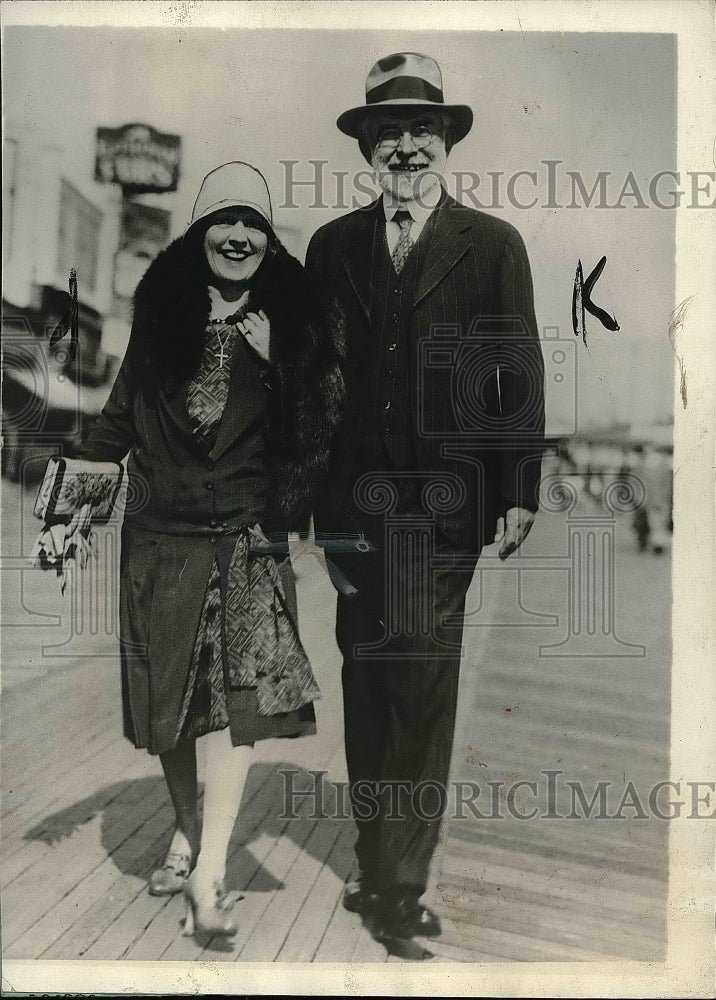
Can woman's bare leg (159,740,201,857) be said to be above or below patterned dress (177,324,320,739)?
below

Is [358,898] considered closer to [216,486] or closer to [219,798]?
[219,798]

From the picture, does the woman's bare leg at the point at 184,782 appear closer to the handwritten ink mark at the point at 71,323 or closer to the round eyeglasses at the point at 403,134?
the handwritten ink mark at the point at 71,323

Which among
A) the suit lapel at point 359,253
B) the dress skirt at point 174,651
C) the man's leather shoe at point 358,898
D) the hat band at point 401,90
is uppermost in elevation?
the hat band at point 401,90

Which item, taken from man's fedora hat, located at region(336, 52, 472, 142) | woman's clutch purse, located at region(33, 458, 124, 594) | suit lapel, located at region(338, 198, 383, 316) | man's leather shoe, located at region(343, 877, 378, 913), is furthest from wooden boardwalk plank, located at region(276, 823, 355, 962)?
man's fedora hat, located at region(336, 52, 472, 142)

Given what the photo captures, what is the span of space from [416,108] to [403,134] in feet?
0.29

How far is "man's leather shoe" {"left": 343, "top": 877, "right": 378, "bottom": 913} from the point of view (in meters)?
3.27

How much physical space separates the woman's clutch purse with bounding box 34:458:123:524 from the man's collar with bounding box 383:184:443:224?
3.81ft

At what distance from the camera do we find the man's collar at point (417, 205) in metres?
3.27

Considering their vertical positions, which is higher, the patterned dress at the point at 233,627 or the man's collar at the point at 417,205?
the man's collar at the point at 417,205

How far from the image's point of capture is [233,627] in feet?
10.7

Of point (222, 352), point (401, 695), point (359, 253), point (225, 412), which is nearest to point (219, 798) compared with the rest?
point (401, 695)

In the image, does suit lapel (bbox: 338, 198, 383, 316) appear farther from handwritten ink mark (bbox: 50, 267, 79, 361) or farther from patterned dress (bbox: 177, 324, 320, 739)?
handwritten ink mark (bbox: 50, 267, 79, 361)

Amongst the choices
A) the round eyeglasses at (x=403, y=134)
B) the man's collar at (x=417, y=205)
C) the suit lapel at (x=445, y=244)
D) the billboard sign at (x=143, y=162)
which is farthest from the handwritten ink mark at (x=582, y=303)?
the billboard sign at (x=143, y=162)

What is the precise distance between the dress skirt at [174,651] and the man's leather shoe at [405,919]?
0.59 metres
